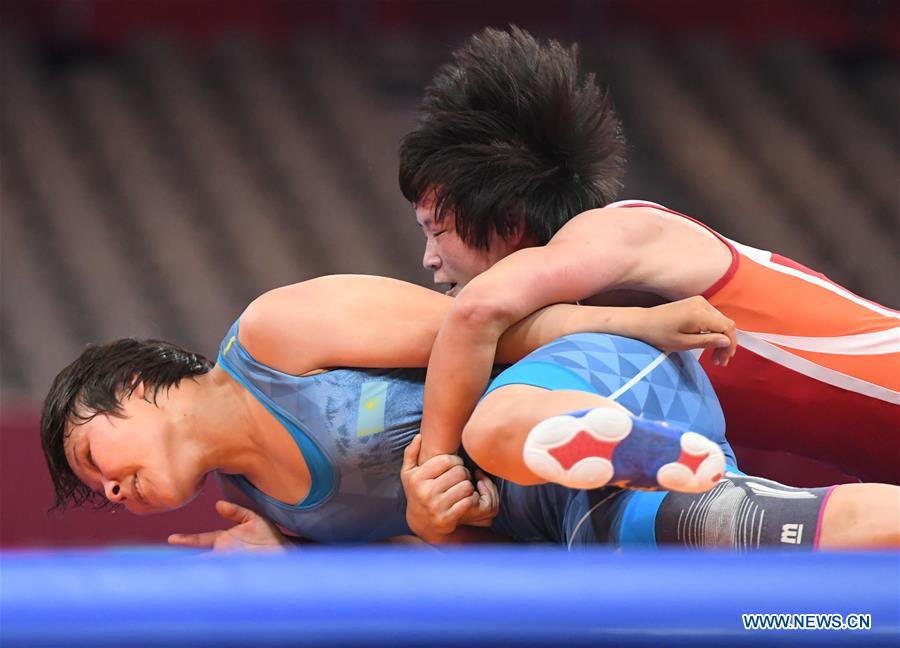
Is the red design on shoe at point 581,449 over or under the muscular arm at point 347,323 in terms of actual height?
under

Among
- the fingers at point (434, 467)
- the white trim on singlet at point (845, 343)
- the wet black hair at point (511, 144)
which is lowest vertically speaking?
the fingers at point (434, 467)

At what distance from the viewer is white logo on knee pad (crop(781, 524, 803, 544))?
1.06 metres

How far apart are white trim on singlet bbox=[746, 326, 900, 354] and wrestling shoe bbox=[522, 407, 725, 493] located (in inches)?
16.7

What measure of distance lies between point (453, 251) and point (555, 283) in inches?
10.2

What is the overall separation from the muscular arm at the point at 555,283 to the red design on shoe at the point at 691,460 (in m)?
0.29

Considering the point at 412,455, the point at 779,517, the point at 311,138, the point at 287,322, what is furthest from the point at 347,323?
the point at 311,138

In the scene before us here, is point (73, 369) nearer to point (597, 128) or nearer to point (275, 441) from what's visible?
point (275, 441)

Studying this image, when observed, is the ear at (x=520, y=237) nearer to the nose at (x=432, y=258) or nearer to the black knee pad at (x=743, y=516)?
the nose at (x=432, y=258)

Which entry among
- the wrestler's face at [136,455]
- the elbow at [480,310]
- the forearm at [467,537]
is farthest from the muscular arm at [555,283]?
the wrestler's face at [136,455]

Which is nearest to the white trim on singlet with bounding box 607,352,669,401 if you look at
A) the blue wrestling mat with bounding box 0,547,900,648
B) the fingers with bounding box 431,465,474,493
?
the fingers with bounding box 431,465,474,493

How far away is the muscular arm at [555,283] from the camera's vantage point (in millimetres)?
1227

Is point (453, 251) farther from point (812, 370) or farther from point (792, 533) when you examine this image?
point (792, 533)

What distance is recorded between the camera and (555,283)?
125cm

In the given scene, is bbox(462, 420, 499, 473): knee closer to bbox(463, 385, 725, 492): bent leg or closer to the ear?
bbox(463, 385, 725, 492): bent leg
